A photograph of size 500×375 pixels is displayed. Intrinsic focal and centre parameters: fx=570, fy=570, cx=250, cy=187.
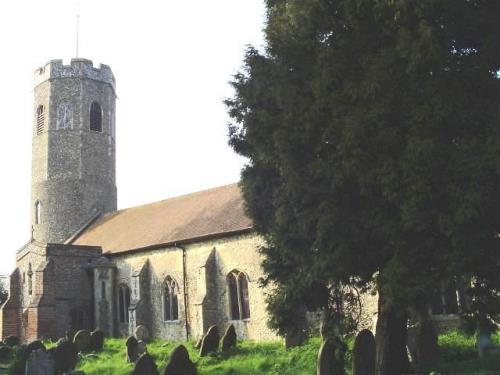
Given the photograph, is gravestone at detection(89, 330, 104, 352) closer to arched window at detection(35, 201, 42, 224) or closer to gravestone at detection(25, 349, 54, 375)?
gravestone at detection(25, 349, 54, 375)

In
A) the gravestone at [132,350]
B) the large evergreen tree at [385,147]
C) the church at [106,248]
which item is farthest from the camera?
the church at [106,248]

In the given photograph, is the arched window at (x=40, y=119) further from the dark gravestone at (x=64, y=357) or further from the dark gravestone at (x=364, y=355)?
the dark gravestone at (x=364, y=355)

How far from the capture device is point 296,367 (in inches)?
555

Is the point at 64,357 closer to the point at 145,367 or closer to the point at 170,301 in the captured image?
the point at 145,367

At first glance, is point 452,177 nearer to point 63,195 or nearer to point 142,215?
point 142,215

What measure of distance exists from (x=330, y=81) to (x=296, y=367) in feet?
24.6

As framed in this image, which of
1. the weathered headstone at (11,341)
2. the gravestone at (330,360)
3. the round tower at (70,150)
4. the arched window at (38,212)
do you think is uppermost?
the round tower at (70,150)

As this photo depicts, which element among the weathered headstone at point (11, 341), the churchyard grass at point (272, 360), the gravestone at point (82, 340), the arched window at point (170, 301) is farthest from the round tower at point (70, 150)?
the churchyard grass at point (272, 360)

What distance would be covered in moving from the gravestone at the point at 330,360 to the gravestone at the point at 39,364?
638 cm

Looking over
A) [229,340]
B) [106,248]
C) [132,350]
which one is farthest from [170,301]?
[229,340]

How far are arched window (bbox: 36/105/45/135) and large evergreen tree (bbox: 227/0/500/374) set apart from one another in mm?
24982

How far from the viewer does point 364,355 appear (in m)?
10.3

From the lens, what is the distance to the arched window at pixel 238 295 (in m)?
19.6

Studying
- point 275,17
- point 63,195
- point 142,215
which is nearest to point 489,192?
point 275,17
